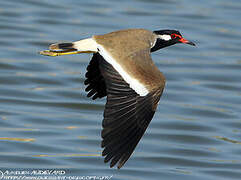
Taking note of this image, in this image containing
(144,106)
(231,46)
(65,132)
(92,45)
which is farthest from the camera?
(231,46)

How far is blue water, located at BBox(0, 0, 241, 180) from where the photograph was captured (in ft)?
32.7

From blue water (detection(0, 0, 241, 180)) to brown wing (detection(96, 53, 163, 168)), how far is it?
194 cm

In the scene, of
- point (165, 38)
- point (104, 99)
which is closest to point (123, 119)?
point (165, 38)

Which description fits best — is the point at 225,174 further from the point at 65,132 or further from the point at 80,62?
the point at 80,62

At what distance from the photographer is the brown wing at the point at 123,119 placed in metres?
7.53

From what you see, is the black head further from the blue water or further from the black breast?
the blue water

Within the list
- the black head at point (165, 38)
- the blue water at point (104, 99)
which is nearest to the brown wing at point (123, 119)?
the black head at point (165, 38)

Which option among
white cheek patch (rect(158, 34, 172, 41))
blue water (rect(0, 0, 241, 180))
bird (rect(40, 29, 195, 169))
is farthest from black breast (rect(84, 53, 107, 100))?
blue water (rect(0, 0, 241, 180))

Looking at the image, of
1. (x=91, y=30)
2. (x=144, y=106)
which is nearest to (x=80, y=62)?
(x=91, y=30)

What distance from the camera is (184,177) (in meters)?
9.71

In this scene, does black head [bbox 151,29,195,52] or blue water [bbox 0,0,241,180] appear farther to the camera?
blue water [bbox 0,0,241,180]

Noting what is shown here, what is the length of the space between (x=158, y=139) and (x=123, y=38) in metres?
2.64

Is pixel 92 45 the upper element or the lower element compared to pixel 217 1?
upper

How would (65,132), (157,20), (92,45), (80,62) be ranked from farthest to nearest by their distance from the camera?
(157,20) → (80,62) → (65,132) → (92,45)
